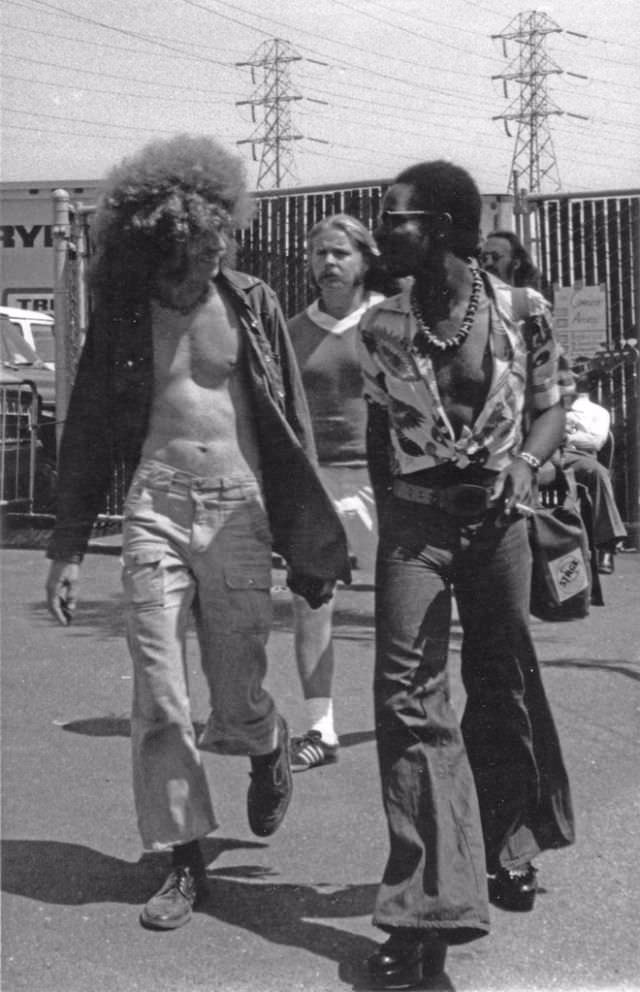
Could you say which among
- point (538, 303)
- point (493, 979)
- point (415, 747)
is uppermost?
point (538, 303)

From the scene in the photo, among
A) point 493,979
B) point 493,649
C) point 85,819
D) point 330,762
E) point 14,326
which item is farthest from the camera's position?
point 14,326

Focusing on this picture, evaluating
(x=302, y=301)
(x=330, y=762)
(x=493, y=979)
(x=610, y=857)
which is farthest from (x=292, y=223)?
(x=493, y=979)

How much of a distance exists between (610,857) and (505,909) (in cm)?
62

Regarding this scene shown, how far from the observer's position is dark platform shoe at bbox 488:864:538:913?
4809 millimetres

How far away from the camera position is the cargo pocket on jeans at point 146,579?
4.84m

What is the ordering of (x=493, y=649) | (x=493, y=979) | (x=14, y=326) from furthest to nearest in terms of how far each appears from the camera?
(x=14, y=326)
(x=493, y=649)
(x=493, y=979)

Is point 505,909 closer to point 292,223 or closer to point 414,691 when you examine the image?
point 414,691

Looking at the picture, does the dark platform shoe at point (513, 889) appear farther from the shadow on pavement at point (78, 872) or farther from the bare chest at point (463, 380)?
the bare chest at point (463, 380)

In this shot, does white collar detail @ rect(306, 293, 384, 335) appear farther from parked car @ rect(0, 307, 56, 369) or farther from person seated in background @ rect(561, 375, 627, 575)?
parked car @ rect(0, 307, 56, 369)

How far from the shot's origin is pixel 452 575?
463 centimetres

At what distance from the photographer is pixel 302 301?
13477 mm

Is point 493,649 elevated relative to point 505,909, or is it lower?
elevated

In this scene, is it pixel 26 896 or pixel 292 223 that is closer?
pixel 26 896

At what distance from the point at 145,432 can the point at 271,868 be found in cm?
134
